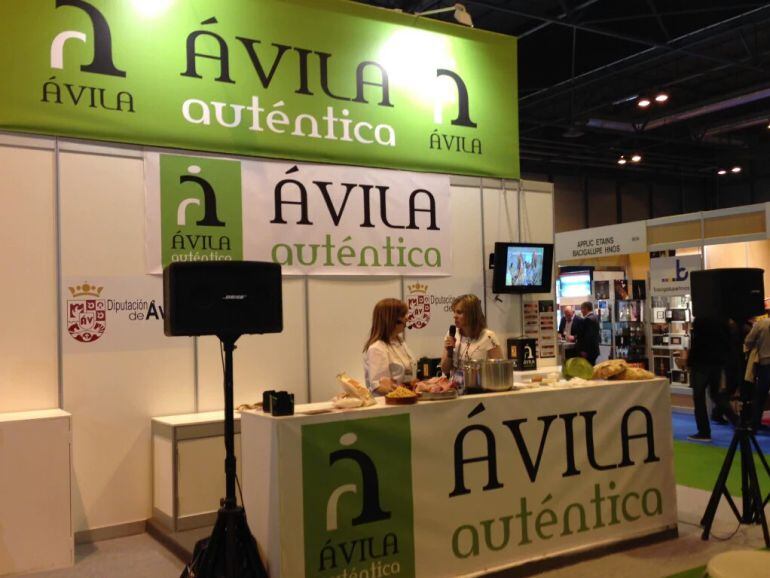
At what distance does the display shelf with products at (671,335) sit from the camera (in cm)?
1100

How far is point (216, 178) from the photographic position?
5.33 metres

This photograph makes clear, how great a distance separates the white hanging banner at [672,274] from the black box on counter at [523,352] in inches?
192

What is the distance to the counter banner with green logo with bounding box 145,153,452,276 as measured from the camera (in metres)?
5.19

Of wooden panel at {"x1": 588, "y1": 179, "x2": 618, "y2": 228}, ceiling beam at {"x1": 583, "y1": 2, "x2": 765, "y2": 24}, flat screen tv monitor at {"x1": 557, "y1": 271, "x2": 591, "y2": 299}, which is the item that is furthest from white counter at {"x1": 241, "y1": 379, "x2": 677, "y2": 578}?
wooden panel at {"x1": 588, "y1": 179, "x2": 618, "y2": 228}

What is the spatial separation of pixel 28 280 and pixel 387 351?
233 centimetres

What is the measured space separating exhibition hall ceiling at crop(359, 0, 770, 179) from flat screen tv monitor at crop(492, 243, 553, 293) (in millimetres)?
2841

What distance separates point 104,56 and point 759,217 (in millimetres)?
8251

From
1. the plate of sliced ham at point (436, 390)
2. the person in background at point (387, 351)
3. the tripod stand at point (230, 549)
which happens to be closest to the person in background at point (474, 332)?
the person in background at point (387, 351)

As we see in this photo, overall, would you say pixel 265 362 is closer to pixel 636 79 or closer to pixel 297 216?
pixel 297 216

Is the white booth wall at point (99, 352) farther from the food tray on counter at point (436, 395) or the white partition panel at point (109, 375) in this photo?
the food tray on counter at point (436, 395)

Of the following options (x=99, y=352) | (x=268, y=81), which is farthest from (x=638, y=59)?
(x=99, y=352)

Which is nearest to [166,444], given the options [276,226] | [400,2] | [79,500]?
[79,500]

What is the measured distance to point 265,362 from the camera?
5.55 meters

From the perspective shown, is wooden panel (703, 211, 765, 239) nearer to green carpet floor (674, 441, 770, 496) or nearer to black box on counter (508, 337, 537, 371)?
green carpet floor (674, 441, 770, 496)
